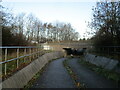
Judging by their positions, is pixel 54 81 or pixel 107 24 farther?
pixel 107 24

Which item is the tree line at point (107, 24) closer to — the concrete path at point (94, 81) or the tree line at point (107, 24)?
the tree line at point (107, 24)

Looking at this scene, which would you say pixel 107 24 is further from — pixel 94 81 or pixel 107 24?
pixel 94 81

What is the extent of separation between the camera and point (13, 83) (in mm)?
4156

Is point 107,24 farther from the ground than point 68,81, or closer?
farther from the ground

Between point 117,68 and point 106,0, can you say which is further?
point 106,0

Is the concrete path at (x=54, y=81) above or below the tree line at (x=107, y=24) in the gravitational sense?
below

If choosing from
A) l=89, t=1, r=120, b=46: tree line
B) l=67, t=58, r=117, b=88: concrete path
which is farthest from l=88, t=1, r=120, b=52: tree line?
l=67, t=58, r=117, b=88: concrete path

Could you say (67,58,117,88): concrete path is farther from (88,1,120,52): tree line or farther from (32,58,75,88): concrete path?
(88,1,120,52): tree line

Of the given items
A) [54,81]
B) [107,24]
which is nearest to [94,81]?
[54,81]

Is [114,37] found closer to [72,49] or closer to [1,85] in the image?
[1,85]

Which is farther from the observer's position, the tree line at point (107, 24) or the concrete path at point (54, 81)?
the tree line at point (107, 24)

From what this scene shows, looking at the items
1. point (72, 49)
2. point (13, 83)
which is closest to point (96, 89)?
point (13, 83)

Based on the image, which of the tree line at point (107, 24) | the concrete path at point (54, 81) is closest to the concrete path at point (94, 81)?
the concrete path at point (54, 81)

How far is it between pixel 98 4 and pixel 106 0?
1.00m
